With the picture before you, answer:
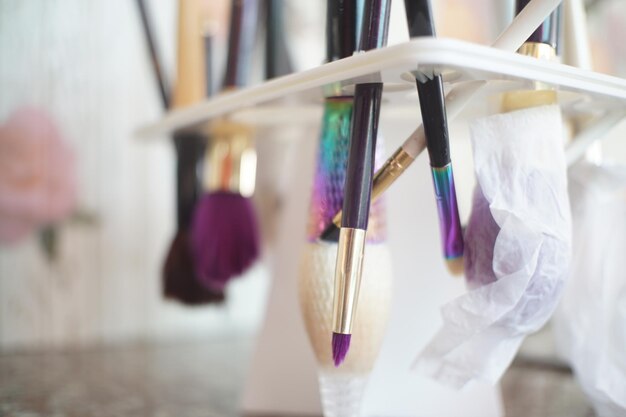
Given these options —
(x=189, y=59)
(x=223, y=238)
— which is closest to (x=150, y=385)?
(x=223, y=238)

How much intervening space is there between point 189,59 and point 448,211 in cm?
24

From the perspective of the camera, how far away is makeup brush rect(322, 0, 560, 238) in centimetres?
22

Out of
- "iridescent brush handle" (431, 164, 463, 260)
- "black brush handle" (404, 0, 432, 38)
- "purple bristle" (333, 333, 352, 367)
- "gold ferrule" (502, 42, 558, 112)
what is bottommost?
"purple bristle" (333, 333, 352, 367)

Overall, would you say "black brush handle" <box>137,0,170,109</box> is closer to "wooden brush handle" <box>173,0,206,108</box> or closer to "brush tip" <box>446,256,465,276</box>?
"wooden brush handle" <box>173,0,206,108</box>

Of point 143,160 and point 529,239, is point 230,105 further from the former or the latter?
point 143,160

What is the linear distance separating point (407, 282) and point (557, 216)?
9 cm

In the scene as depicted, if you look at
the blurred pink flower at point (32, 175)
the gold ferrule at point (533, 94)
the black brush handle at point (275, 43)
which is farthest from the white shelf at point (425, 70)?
the blurred pink flower at point (32, 175)

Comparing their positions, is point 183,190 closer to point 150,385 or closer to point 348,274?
point 150,385

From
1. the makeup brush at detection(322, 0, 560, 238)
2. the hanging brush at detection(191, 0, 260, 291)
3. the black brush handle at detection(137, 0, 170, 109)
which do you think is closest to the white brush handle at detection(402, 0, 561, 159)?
the makeup brush at detection(322, 0, 560, 238)

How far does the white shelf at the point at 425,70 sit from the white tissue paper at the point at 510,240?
0.02 m

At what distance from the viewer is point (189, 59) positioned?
0.42m

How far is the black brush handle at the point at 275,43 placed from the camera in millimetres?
411

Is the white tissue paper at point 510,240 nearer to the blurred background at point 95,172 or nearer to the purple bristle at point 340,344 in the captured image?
the purple bristle at point 340,344

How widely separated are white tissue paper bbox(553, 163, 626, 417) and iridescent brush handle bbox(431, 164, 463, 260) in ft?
0.23
